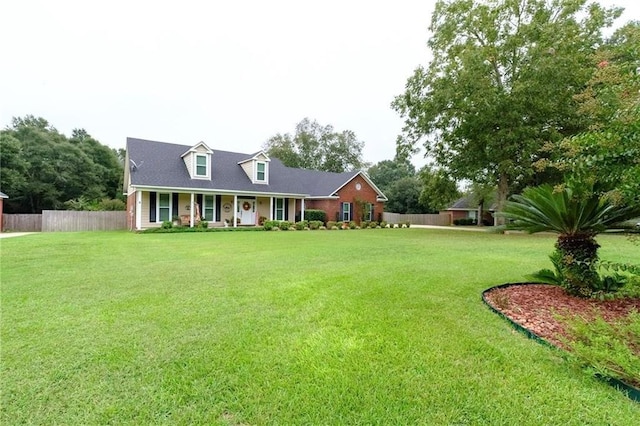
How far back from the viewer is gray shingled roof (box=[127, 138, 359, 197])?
19016 millimetres

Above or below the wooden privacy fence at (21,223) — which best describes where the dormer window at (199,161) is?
above

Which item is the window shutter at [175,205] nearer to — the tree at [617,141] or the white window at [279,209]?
the white window at [279,209]

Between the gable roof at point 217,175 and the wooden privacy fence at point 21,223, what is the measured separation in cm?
624

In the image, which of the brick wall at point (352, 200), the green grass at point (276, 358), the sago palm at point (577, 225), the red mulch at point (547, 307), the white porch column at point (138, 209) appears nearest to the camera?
the green grass at point (276, 358)

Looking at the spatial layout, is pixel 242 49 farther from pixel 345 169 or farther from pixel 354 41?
pixel 345 169

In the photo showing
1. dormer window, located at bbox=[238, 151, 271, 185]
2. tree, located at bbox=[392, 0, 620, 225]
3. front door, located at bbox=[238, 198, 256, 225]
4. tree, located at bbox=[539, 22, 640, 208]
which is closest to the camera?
tree, located at bbox=[539, 22, 640, 208]

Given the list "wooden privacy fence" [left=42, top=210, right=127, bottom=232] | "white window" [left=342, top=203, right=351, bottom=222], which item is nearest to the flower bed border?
"white window" [left=342, top=203, right=351, bottom=222]

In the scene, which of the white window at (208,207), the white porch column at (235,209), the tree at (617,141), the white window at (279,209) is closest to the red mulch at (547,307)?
the tree at (617,141)

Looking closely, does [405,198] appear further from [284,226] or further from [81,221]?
[81,221]

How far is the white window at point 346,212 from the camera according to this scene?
26.1 meters

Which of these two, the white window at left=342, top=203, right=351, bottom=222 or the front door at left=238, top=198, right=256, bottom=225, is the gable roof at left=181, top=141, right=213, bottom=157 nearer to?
the front door at left=238, top=198, right=256, bottom=225

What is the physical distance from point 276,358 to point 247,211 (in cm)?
2073

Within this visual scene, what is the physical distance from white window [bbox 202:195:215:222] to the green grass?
15.2 m

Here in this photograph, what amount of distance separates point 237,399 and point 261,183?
21463 mm
